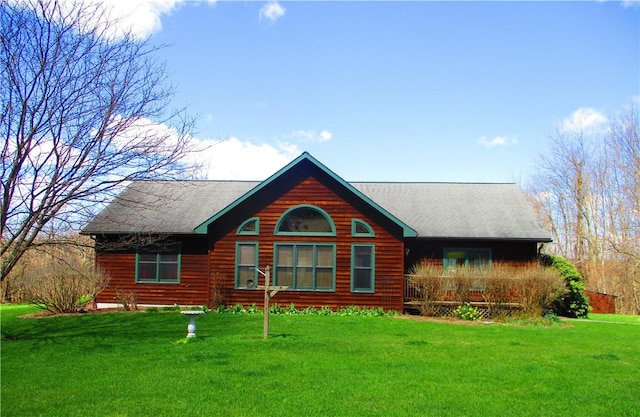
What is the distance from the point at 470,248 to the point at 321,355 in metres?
11.9

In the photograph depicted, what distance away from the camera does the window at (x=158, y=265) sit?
22203mm

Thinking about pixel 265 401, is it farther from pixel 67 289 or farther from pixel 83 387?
pixel 67 289

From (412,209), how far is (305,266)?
18.2 feet

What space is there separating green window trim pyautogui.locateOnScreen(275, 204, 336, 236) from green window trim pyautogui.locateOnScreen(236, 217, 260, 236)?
68 cm

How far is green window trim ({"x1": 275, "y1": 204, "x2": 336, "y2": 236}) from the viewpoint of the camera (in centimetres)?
2045

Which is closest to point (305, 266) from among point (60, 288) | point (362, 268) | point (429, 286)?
point (362, 268)

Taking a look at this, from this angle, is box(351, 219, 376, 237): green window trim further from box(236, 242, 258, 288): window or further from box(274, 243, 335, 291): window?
box(236, 242, 258, 288): window

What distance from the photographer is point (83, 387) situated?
27.9 ft

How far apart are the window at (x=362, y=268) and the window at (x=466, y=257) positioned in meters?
3.08

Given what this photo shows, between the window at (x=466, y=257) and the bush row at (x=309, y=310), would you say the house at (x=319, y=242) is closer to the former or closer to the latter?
the window at (x=466, y=257)

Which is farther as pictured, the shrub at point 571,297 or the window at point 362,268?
the shrub at point 571,297

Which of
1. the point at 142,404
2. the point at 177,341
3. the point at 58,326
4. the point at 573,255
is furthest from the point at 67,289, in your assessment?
the point at 573,255

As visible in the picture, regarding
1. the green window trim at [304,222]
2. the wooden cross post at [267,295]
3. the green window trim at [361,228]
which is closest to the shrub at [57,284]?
the green window trim at [304,222]

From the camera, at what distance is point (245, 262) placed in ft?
67.7
